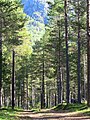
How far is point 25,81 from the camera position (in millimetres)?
74688

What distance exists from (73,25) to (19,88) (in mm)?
32947

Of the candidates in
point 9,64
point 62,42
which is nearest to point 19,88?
point 9,64

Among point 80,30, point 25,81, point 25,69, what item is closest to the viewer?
point 80,30

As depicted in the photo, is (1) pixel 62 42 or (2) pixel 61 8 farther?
(1) pixel 62 42

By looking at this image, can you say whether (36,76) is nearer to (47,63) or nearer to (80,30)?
(47,63)

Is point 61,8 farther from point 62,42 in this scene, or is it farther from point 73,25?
point 62,42

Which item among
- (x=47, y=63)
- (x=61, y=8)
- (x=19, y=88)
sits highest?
(x=61, y=8)

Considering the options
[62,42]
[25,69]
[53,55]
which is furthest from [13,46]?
[25,69]

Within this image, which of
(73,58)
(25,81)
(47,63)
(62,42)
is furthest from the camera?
(25,81)

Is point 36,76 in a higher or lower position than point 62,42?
lower

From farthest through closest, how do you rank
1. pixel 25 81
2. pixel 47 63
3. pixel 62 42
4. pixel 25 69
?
pixel 25 81 → pixel 25 69 → pixel 47 63 → pixel 62 42

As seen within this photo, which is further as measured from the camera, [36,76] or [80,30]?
[36,76]

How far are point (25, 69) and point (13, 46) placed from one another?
25.9m

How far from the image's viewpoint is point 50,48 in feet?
177
